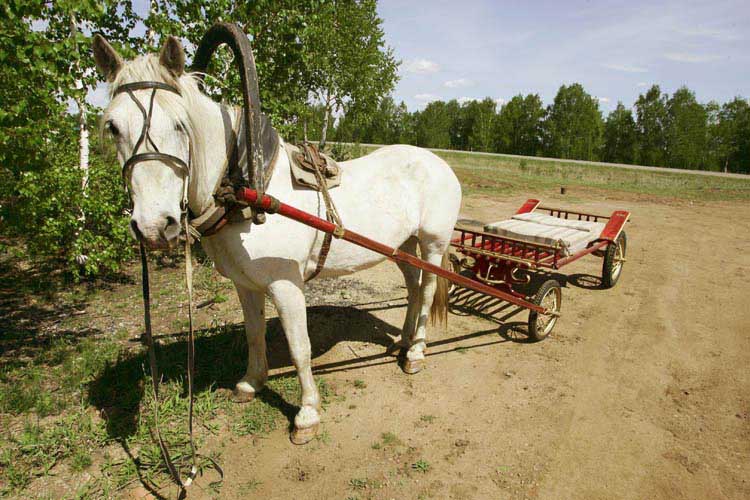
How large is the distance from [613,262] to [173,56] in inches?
280

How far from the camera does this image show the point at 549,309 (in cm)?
512

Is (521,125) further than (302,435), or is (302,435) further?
(521,125)

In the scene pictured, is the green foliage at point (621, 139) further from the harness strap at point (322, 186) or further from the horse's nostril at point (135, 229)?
the horse's nostril at point (135, 229)

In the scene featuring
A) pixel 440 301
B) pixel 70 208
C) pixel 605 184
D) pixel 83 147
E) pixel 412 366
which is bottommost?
pixel 412 366

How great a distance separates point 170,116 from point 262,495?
98.9 inches

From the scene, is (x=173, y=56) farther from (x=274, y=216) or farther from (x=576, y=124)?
(x=576, y=124)

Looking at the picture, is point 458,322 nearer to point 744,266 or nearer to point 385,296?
point 385,296

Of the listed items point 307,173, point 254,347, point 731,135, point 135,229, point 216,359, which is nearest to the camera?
point 135,229

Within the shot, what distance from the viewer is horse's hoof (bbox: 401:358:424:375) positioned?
4316mm

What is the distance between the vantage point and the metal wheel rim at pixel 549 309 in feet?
16.8

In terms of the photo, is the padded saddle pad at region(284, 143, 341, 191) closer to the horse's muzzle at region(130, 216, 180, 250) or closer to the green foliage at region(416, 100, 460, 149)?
the horse's muzzle at region(130, 216, 180, 250)

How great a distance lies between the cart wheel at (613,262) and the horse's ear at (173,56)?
633 cm

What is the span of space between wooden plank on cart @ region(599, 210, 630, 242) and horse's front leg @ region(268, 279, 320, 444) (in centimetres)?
497

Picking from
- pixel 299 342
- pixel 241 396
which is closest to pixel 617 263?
pixel 299 342
